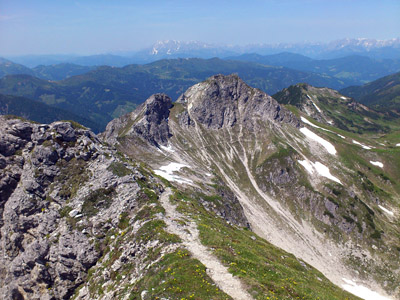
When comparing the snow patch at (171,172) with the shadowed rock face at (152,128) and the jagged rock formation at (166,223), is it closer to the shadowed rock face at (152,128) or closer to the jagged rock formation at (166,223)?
the jagged rock formation at (166,223)

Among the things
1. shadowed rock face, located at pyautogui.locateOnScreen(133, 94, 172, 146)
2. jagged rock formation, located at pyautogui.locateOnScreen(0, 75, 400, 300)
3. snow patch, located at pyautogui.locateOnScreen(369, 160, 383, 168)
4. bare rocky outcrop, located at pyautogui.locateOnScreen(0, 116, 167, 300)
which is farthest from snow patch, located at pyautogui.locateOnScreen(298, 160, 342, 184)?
bare rocky outcrop, located at pyautogui.locateOnScreen(0, 116, 167, 300)

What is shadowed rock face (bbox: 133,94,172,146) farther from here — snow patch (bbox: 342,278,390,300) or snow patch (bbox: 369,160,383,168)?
snow patch (bbox: 369,160,383,168)

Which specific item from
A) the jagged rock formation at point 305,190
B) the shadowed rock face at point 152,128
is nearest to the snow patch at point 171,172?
the jagged rock formation at point 305,190

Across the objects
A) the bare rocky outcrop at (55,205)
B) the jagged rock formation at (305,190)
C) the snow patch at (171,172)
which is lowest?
the jagged rock formation at (305,190)

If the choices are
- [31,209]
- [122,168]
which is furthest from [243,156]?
[31,209]

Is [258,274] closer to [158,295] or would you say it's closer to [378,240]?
[158,295]

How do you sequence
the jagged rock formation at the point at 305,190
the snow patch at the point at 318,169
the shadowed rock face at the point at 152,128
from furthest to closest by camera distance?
the shadowed rock face at the point at 152,128 → the snow patch at the point at 318,169 → the jagged rock formation at the point at 305,190

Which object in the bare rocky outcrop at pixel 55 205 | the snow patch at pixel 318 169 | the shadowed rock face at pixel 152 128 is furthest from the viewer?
the shadowed rock face at pixel 152 128
